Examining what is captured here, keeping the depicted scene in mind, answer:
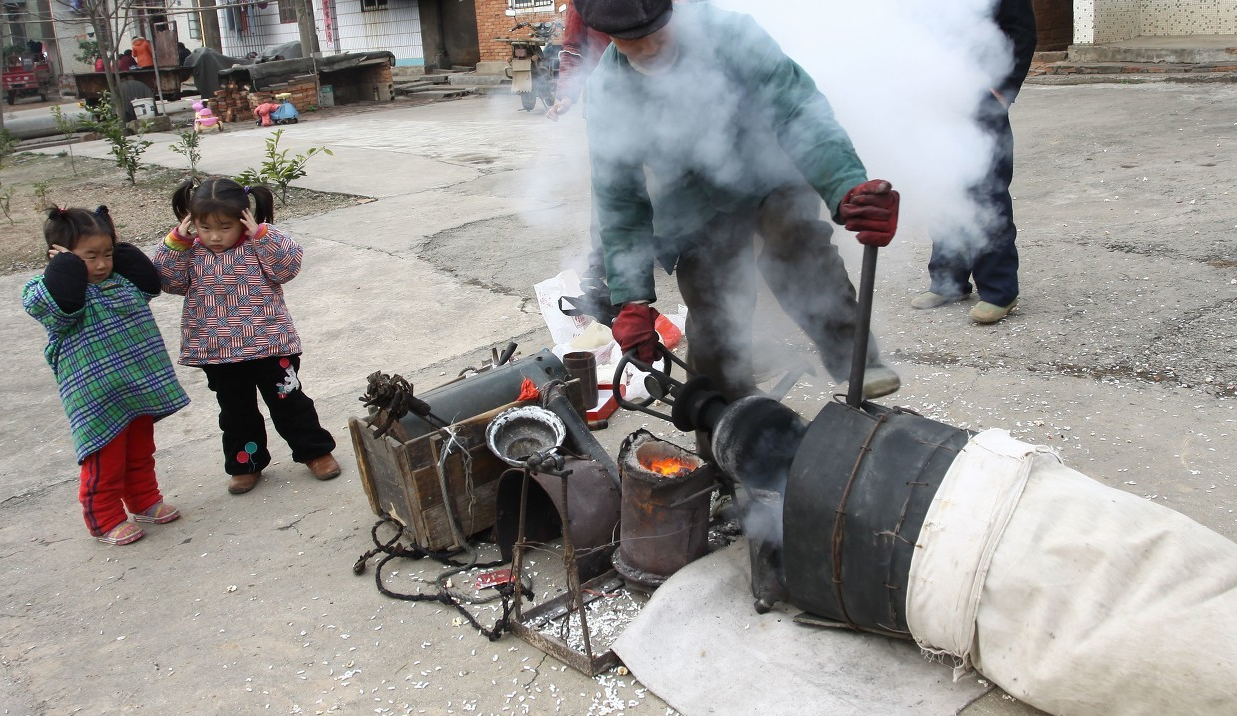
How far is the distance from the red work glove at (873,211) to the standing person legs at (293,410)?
206 cm

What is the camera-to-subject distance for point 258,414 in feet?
11.3

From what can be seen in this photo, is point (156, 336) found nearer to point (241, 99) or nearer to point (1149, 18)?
point (1149, 18)

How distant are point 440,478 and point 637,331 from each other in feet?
2.36

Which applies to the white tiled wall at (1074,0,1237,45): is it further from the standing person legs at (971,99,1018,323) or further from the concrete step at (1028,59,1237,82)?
the standing person legs at (971,99,1018,323)

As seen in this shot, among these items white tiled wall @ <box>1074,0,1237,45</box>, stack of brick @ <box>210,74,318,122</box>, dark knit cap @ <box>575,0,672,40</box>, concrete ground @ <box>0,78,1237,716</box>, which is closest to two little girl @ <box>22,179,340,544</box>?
concrete ground @ <box>0,78,1237,716</box>

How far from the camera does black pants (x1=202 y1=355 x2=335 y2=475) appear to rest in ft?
10.8

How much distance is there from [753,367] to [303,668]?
5.14 ft

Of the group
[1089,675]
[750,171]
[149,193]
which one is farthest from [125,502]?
[149,193]

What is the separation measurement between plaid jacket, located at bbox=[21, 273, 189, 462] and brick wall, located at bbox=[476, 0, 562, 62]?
→ 14.9 m

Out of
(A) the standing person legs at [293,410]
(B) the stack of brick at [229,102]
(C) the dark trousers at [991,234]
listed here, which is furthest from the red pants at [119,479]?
(B) the stack of brick at [229,102]

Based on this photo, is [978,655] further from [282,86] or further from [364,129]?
[282,86]

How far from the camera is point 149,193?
958 cm

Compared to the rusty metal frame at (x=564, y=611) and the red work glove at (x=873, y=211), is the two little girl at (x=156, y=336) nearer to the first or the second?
the rusty metal frame at (x=564, y=611)

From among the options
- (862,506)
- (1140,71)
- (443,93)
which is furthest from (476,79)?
(862,506)
